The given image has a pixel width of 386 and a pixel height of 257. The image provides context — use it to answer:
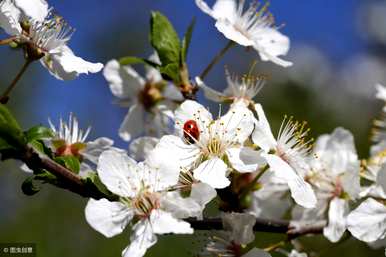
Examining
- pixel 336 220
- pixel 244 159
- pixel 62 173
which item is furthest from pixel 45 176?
pixel 336 220

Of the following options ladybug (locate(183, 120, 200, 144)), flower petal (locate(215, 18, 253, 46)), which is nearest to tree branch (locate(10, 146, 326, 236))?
ladybug (locate(183, 120, 200, 144))

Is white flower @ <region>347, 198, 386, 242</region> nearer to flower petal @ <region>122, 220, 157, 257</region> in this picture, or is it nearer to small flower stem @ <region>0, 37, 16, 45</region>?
flower petal @ <region>122, 220, 157, 257</region>

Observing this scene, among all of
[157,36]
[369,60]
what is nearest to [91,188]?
[157,36]

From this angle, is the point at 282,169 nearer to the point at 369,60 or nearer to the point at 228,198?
the point at 228,198

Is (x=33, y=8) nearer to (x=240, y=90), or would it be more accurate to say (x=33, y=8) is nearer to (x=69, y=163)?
(x=69, y=163)

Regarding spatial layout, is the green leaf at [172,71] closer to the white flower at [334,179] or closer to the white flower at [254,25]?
the white flower at [254,25]
